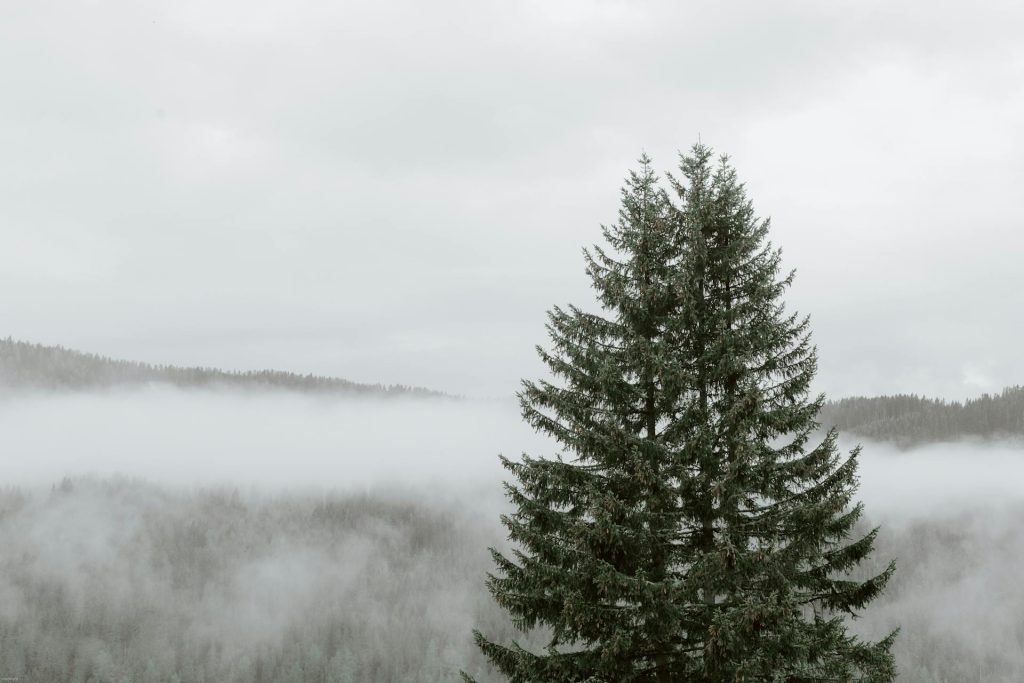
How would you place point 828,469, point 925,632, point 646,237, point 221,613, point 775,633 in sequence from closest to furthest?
point 775,633
point 828,469
point 646,237
point 925,632
point 221,613

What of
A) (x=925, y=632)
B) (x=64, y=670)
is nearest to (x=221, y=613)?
(x=64, y=670)

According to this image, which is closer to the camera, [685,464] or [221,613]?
[685,464]

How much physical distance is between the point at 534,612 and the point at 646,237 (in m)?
7.02

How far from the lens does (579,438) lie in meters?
14.8

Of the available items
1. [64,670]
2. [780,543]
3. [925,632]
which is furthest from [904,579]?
[780,543]

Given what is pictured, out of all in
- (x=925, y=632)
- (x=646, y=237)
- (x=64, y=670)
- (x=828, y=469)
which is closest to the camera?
(x=828, y=469)

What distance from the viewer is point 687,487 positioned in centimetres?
1432

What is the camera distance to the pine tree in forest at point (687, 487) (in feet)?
44.7

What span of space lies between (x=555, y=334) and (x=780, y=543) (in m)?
5.40

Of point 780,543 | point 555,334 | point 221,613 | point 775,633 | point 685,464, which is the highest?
point 555,334

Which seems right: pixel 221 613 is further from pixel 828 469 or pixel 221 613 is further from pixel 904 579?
pixel 828 469

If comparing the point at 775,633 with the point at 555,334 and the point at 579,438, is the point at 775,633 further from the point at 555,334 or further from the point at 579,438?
the point at 555,334

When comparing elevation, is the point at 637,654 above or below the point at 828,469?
below

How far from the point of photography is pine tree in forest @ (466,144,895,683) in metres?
13.6
